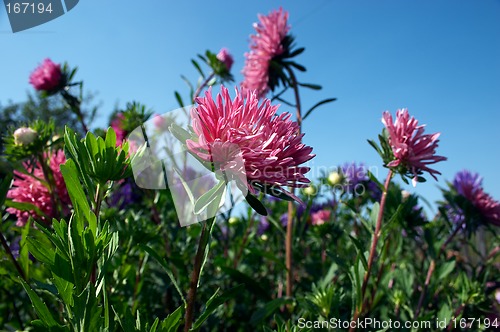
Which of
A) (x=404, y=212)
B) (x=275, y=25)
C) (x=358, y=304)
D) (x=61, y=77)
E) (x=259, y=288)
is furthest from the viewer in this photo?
(x=61, y=77)

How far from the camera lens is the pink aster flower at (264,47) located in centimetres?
188

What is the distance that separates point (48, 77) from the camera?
7.00 feet

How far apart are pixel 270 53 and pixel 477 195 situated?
4.04 ft

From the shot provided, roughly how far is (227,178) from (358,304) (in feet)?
2.30

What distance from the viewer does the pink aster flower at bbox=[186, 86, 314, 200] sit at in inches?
29.5

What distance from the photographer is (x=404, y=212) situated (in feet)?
5.38

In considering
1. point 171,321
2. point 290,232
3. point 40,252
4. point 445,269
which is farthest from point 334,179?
point 40,252

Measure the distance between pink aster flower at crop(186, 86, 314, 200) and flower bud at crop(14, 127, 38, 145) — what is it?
873 mm

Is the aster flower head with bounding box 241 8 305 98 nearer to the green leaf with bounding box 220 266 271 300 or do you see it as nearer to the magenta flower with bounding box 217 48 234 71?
the magenta flower with bounding box 217 48 234 71

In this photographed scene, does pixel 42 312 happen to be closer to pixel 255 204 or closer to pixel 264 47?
pixel 255 204

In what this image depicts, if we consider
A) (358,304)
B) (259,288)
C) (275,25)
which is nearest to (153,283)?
(259,288)

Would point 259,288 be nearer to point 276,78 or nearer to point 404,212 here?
point 404,212

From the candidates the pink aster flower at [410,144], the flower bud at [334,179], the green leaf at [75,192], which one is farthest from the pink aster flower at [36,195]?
the flower bud at [334,179]

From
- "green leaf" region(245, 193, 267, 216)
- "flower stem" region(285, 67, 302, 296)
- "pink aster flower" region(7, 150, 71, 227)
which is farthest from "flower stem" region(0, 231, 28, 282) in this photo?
"flower stem" region(285, 67, 302, 296)
